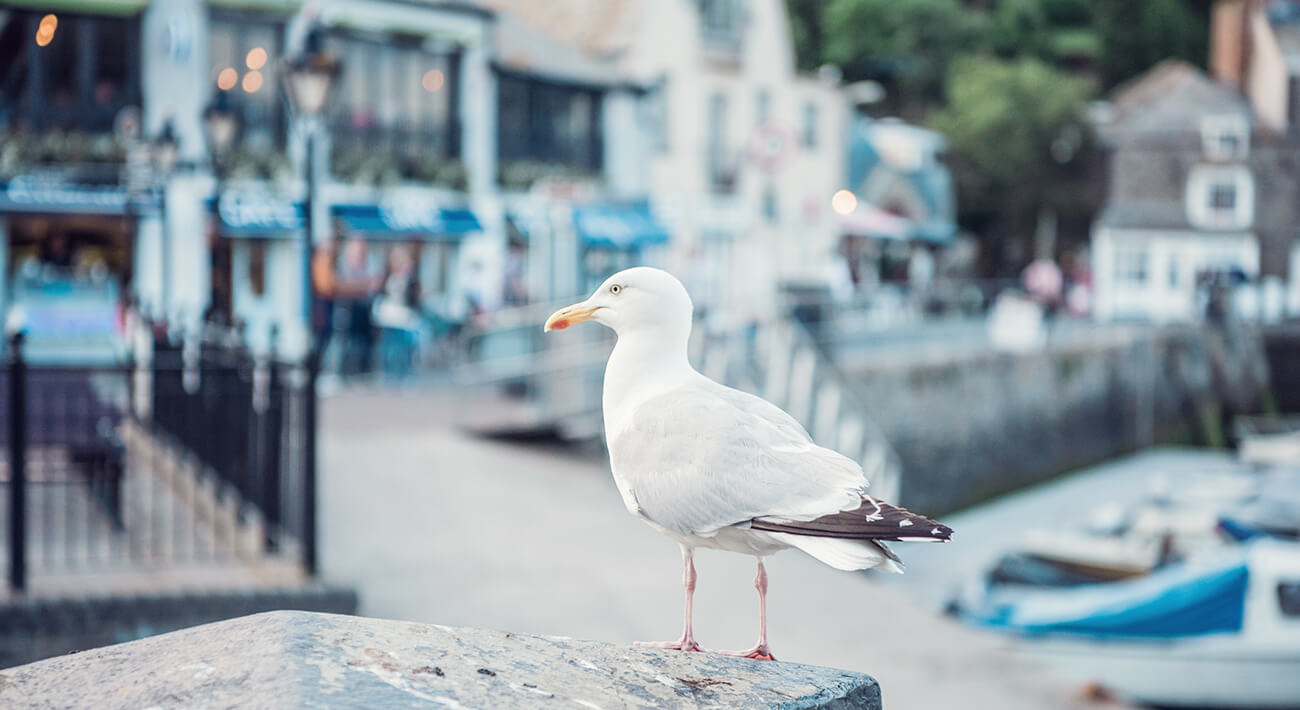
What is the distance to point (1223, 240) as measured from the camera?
48000mm

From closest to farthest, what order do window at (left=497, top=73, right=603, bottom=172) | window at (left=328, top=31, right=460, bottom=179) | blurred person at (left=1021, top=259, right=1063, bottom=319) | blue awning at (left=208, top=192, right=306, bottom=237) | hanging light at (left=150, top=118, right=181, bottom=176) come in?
hanging light at (left=150, top=118, right=181, bottom=176)
blue awning at (left=208, top=192, right=306, bottom=237)
window at (left=328, top=31, right=460, bottom=179)
window at (left=497, top=73, right=603, bottom=172)
blurred person at (left=1021, top=259, right=1063, bottom=319)

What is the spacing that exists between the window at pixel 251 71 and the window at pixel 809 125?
21.3 meters

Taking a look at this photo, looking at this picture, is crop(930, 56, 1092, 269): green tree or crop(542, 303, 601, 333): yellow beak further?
crop(930, 56, 1092, 269): green tree

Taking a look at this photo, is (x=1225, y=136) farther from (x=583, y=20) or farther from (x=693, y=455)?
(x=693, y=455)

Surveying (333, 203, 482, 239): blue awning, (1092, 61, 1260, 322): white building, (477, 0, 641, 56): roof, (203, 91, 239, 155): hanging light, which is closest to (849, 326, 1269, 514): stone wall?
(1092, 61, 1260, 322): white building

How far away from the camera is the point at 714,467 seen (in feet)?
6.31

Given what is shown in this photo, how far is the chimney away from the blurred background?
0.52 ft

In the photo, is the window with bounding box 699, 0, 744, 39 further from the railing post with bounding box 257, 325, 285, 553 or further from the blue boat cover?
the railing post with bounding box 257, 325, 285, 553

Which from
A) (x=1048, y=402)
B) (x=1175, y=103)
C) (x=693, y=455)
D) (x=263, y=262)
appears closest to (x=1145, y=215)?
(x=1175, y=103)

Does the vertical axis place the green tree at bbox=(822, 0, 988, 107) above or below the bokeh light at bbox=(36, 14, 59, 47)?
above

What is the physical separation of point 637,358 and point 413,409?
598 inches

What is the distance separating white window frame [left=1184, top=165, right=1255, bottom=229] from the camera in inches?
1886

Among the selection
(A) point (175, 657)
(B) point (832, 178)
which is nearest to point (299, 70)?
(A) point (175, 657)

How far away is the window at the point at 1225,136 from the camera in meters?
48.1
